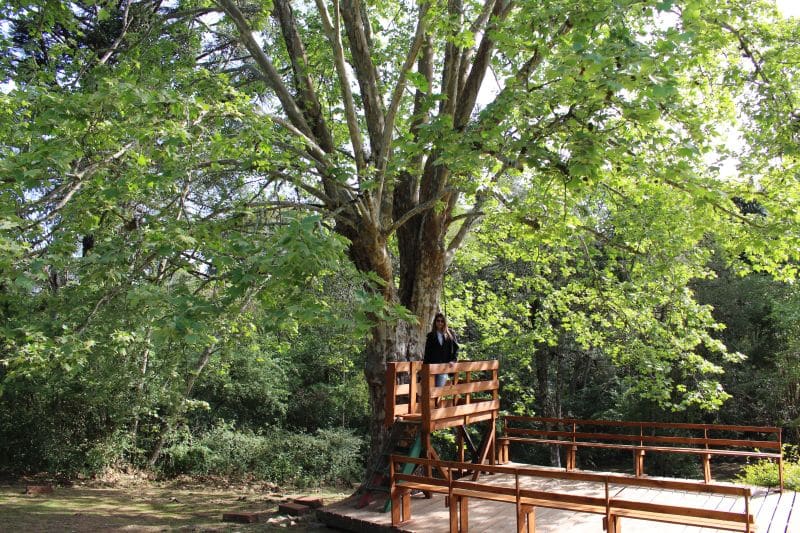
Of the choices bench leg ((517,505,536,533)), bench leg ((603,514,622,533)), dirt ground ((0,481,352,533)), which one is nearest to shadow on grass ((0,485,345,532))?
dirt ground ((0,481,352,533))

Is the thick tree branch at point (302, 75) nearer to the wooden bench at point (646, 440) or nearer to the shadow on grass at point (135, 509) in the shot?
the wooden bench at point (646, 440)

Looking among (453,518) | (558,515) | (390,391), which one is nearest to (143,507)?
(390,391)

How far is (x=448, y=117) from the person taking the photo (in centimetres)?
705

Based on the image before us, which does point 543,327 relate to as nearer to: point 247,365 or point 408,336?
point 408,336

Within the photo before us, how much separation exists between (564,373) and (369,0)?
16.6 meters

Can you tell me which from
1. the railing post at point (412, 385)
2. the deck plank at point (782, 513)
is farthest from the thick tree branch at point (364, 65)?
the deck plank at point (782, 513)

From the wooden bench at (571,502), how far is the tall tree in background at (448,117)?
1.89 m

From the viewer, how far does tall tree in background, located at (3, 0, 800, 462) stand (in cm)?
627

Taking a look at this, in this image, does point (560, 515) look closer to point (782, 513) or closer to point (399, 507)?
point (399, 507)

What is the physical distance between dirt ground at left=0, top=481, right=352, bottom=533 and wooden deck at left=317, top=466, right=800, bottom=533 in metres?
0.80

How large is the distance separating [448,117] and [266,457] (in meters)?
13.7

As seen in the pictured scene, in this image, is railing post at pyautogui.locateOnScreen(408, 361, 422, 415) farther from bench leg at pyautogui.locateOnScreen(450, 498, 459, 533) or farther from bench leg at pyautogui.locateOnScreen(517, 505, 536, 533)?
bench leg at pyautogui.locateOnScreen(517, 505, 536, 533)

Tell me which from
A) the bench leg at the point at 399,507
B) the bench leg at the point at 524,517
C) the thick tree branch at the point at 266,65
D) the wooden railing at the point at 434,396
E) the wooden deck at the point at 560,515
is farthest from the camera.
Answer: the thick tree branch at the point at 266,65

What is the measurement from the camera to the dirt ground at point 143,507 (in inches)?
375
